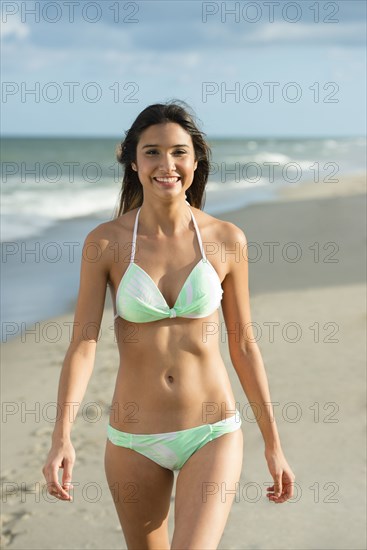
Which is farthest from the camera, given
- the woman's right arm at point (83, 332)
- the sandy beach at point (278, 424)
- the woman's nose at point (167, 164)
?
the sandy beach at point (278, 424)

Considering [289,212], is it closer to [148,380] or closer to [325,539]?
[325,539]

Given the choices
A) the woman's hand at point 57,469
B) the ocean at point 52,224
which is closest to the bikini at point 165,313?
the woman's hand at point 57,469

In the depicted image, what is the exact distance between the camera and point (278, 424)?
22.7ft

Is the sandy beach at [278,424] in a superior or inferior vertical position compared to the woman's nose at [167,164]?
inferior

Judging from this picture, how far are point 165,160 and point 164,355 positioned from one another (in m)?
0.73

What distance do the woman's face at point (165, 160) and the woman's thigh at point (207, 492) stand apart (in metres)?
0.96

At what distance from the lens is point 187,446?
3.27m

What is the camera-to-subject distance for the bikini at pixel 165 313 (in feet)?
10.7

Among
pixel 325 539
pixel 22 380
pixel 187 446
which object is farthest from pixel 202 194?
pixel 22 380

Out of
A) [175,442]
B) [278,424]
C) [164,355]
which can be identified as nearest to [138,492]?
[175,442]

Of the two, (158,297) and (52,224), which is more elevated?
(52,224)

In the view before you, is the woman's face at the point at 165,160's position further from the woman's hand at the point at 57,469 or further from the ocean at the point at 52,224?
the woman's hand at the point at 57,469

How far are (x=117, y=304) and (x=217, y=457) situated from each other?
0.67 metres

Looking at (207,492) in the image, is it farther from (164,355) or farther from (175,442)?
(164,355)
